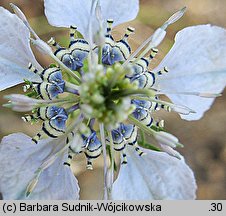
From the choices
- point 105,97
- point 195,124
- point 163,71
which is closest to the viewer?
point 105,97

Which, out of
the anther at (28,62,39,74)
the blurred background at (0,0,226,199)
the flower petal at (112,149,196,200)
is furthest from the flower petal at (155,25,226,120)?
the blurred background at (0,0,226,199)

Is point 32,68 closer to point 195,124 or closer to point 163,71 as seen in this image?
point 163,71

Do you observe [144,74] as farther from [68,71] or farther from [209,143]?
[209,143]

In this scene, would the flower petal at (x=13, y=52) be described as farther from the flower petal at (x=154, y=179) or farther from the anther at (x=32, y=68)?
the flower petal at (x=154, y=179)

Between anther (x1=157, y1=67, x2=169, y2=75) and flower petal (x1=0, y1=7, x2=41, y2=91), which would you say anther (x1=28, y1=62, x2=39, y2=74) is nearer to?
flower petal (x1=0, y1=7, x2=41, y2=91)

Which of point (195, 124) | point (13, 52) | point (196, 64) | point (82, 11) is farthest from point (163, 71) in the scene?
point (195, 124)

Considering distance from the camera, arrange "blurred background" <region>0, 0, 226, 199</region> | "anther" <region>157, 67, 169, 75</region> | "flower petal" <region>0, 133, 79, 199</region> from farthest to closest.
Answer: "blurred background" <region>0, 0, 226, 199</region>, "anther" <region>157, 67, 169, 75</region>, "flower petal" <region>0, 133, 79, 199</region>
